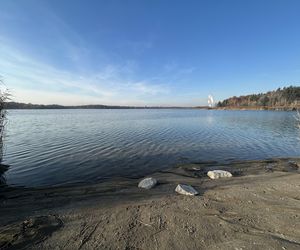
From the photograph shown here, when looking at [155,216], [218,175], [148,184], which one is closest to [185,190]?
[148,184]

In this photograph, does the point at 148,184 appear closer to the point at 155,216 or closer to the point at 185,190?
the point at 185,190

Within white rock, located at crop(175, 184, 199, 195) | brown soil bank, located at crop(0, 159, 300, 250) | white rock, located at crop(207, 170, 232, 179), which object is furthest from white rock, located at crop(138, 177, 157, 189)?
white rock, located at crop(207, 170, 232, 179)

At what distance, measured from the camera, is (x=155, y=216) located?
21.1ft

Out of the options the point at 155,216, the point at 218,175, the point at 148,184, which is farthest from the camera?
the point at 218,175

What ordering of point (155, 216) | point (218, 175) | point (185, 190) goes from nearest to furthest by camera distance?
point (155, 216) < point (185, 190) < point (218, 175)

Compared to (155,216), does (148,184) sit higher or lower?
lower

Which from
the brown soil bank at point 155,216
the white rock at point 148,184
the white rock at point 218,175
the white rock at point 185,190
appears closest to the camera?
the brown soil bank at point 155,216

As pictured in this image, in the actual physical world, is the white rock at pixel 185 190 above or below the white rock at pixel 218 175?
above

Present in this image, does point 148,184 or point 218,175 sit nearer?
point 148,184

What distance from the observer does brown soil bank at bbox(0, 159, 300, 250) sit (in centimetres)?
510

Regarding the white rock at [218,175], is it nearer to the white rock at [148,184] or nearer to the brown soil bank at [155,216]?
the brown soil bank at [155,216]

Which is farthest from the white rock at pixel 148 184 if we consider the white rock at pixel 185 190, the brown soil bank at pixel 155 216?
the white rock at pixel 185 190

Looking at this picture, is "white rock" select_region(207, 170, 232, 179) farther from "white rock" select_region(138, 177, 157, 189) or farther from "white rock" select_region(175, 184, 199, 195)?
"white rock" select_region(138, 177, 157, 189)

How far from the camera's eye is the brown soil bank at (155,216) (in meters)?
5.10
